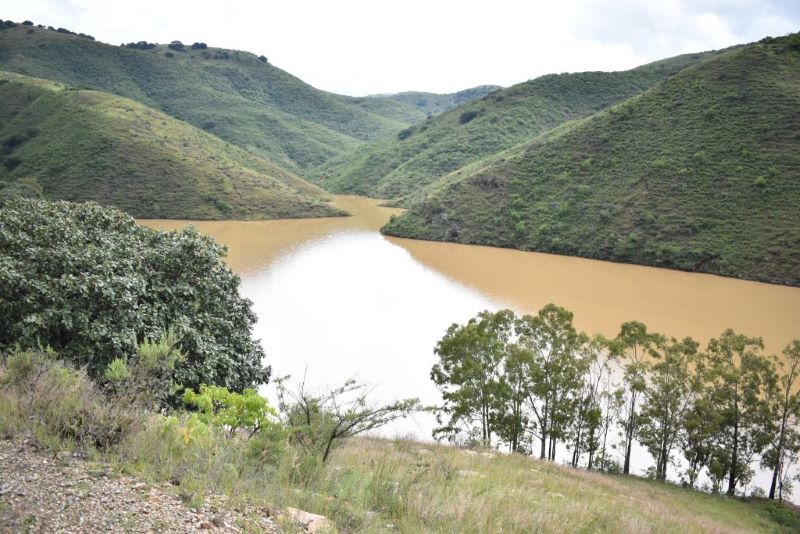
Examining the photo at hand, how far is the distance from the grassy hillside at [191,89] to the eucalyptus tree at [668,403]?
126 meters

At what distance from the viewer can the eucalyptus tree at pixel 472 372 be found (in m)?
19.0

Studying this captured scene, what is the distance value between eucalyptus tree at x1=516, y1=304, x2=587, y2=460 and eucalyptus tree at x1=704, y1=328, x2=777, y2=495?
15.2 feet

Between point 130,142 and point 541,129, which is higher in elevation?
point 541,129

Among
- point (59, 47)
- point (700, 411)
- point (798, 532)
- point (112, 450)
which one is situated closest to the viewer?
point (112, 450)

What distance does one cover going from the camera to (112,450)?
509 cm

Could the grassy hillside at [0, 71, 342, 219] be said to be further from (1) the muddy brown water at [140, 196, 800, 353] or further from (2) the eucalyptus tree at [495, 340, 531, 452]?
(2) the eucalyptus tree at [495, 340, 531, 452]

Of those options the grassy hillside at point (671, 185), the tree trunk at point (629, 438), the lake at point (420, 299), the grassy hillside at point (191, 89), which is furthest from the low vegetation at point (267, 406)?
the grassy hillside at point (191, 89)

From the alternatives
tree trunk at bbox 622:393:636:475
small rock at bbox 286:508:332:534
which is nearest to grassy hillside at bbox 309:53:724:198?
tree trunk at bbox 622:393:636:475

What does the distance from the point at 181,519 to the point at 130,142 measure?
285ft

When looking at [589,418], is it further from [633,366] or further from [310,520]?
[310,520]

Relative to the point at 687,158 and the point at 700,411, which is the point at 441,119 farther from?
the point at 700,411

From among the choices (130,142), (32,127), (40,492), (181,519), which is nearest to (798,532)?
(181,519)

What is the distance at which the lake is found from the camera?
2391 centimetres

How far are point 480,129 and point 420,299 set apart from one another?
284 ft
